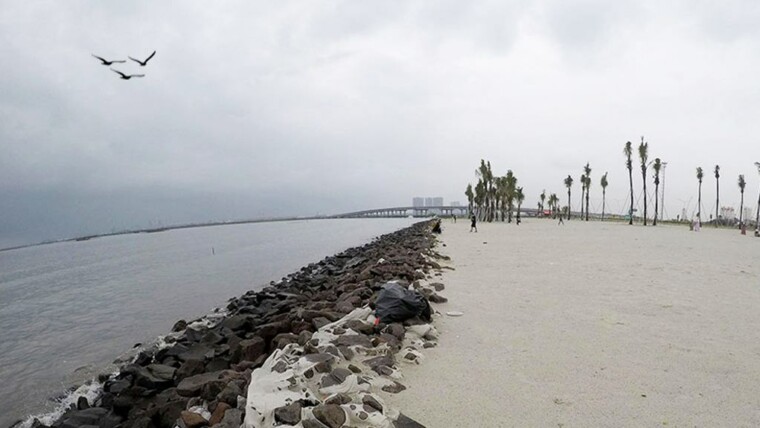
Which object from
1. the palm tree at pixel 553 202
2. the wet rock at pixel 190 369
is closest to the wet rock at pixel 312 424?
the wet rock at pixel 190 369

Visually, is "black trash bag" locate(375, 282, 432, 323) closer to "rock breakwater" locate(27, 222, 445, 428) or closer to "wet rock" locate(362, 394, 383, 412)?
"rock breakwater" locate(27, 222, 445, 428)

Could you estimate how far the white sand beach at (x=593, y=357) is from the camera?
12.5 feet

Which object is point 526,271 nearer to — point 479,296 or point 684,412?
point 479,296

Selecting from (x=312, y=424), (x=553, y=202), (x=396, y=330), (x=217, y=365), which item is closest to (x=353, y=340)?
(x=396, y=330)

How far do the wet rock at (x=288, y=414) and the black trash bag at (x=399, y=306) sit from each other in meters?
2.94

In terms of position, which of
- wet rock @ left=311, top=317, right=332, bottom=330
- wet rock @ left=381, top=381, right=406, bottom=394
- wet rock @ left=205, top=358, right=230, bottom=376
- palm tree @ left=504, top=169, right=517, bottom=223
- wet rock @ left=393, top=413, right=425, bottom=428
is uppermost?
palm tree @ left=504, top=169, right=517, bottom=223

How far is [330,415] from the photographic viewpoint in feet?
10.8

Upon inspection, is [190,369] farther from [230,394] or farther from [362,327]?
[362,327]

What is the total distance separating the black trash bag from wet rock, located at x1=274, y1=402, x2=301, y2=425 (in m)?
2.94

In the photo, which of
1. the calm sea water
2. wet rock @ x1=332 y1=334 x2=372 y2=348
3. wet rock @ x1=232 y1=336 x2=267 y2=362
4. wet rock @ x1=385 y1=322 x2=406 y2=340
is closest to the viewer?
wet rock @ x1=332 y1=334 x2=372 y2=348

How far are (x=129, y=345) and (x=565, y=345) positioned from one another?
1045 cm

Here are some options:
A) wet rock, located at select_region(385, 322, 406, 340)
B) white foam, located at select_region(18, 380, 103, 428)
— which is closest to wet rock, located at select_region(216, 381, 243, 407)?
wet rock, located at select_region(385, 322, 406, 340)

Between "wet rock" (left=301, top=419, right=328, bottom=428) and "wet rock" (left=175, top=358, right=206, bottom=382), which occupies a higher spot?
"wet rock" (left=301, top=419, right=328, bottom=428)

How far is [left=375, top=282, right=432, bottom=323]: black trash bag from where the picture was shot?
6.29 metres
